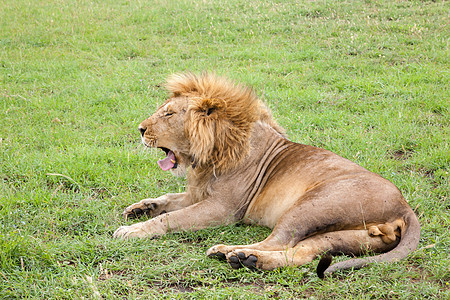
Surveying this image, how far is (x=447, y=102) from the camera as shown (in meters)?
6.29

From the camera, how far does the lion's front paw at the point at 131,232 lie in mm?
3668

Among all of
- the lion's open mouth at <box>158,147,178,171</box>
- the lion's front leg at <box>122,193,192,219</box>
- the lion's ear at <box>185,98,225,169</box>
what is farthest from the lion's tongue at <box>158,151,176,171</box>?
the lion's front leg at <box>122,193,192,219</box>

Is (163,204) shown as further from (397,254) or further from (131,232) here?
(397,254)

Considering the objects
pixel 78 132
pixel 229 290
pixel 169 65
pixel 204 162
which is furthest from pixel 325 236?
pixel 169 65

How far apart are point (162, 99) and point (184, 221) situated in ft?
11.5

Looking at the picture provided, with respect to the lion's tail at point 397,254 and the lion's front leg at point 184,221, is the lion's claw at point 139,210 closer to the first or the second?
the lion's front leg at point 184,221

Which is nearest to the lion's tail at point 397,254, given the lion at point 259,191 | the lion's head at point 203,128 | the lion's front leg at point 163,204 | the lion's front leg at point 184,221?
the lion at point 259,191

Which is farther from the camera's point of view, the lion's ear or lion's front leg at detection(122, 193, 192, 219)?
lion's front leg at detection(122, 193, 192, 219)

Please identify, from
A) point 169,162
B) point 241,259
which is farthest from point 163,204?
point 241,259

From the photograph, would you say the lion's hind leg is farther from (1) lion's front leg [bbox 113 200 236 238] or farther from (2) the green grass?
(1) lion's front leg [bbox 113 200 236 238]

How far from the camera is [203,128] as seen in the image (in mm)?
3955

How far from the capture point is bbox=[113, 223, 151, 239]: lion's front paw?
12.0ft

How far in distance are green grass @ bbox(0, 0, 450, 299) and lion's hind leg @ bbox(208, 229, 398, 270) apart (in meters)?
0.07

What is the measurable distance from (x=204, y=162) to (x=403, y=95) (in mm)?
3871
